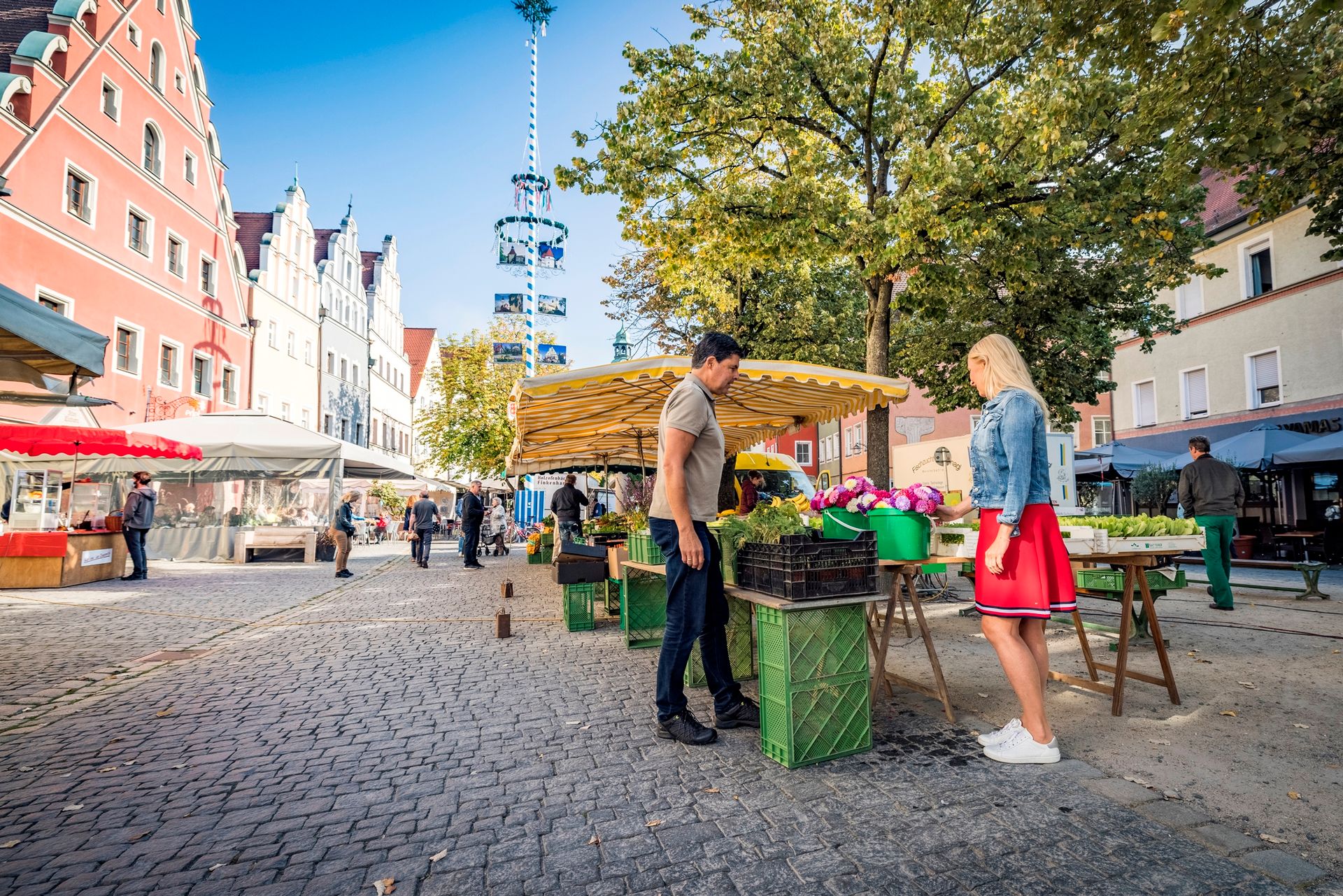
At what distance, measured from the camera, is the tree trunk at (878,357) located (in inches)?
388

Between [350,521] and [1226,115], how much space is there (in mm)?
15287

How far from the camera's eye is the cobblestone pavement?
8.20ft

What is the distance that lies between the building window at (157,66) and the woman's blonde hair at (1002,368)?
26150 millimetres

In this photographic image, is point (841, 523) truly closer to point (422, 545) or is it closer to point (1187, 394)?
point (422, 545)

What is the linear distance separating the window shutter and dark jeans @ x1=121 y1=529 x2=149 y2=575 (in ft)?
91.8

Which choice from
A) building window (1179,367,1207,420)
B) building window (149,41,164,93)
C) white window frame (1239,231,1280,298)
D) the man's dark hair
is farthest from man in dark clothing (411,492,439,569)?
white window frame (1239,231,1280,298)

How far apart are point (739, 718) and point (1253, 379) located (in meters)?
23.2

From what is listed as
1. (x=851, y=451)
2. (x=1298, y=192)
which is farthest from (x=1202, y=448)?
(x=851, y=451)

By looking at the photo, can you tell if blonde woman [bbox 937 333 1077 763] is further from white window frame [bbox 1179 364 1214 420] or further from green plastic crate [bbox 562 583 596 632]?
white window frame [bbox 1179 364 1214 420]

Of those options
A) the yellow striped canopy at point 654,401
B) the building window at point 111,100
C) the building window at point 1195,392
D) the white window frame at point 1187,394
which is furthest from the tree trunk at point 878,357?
the building window at point 111,100

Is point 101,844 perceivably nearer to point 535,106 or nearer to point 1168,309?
point 1168,309

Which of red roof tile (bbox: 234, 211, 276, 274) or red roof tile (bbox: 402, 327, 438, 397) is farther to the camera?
red roof tile (bbox: 402, 327, 438, 397)

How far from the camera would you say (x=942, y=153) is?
8.66m

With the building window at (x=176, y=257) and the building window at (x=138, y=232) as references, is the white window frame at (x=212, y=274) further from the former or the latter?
the building window at (x=138, y=232)
